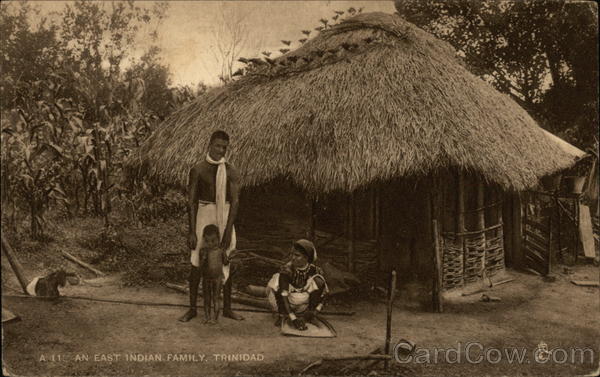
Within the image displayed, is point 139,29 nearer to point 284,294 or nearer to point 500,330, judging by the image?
point 284,294

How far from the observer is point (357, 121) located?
6660mm

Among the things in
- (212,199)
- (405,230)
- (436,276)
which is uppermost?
(212,199)

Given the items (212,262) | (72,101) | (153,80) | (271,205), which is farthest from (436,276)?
(72,101)

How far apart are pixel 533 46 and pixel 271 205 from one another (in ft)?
26.2

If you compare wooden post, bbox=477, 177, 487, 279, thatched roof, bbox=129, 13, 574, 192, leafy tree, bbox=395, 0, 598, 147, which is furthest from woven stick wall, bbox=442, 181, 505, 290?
leafy tree, bbox=395, 0, 598, 147

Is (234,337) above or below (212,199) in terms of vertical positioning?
below

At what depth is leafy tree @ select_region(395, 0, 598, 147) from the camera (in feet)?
38.1

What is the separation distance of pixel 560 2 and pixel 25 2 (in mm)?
10073

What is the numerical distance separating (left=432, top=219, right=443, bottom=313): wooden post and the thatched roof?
79 cm

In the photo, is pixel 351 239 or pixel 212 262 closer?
pixel 212 262

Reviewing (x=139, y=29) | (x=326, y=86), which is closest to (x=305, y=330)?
(x=326, y=86)

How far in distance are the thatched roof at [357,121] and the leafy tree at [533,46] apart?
415 cm

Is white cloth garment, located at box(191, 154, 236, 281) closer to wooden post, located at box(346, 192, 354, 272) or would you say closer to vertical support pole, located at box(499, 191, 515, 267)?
wooden post, located at box(346, 192, 354, 272)

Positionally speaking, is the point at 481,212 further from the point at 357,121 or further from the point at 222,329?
A: the point at 222,329
